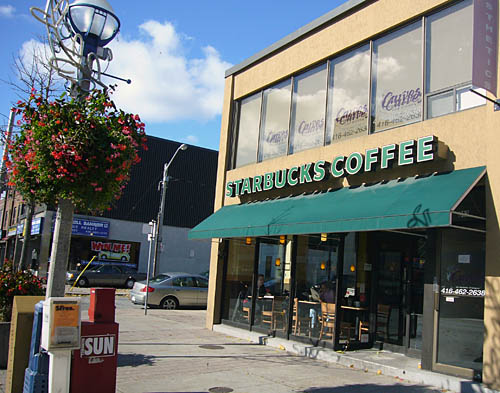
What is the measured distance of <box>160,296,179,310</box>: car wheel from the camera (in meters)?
19.2

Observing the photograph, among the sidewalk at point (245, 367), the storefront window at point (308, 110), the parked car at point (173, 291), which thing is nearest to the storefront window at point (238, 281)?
the sidewalk at point (245, 367)

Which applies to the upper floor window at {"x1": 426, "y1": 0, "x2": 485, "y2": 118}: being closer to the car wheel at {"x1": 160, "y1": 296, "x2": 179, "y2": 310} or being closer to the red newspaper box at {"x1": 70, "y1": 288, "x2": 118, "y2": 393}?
the red newspaper box at {"x1": 70, "y1": 288, "x2": 118, "y2": 393}

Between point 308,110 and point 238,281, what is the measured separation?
497cm

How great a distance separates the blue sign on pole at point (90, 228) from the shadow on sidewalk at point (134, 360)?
26764 millimetres

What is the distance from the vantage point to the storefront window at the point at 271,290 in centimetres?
1191

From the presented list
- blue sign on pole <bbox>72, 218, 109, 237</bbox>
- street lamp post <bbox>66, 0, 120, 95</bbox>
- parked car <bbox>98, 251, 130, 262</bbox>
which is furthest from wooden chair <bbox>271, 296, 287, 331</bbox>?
parked car <bbox>98, 251, 130, 262</bbox>

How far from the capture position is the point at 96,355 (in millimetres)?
5602

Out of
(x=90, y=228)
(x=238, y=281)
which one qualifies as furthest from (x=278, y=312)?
A: (x=90, y=228)

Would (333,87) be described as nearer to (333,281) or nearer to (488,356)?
(333,281)

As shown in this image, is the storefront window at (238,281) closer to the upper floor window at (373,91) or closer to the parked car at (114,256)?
the upper floor window at (373,91)

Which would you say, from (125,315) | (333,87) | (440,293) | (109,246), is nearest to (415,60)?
(333,87)

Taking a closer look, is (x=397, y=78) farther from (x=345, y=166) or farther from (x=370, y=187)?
(x=370, y=187)

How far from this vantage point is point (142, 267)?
37.6m

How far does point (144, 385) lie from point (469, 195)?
5789 millimetres
